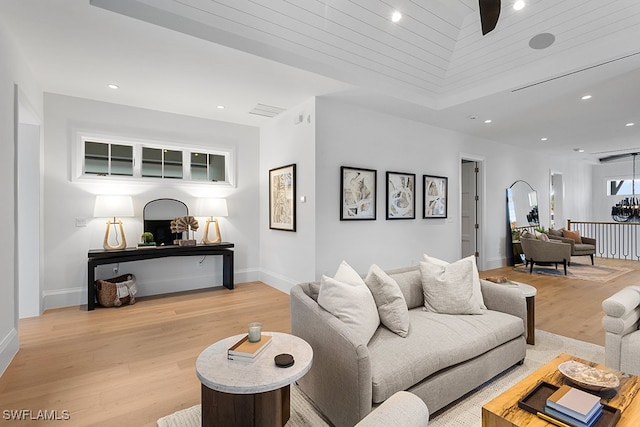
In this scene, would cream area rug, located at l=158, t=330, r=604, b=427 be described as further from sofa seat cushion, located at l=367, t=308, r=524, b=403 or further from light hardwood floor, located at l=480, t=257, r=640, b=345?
light hardwood floor, located at l=480, t=257, r=640, b=345

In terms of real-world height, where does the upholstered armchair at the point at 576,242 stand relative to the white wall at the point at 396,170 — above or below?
below

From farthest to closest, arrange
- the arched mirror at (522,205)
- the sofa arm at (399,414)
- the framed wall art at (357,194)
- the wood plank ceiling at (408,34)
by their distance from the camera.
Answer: the arched mirror at (522,205) < the framed wall art at (357,194) < the wood plank ceiling at (408,34) < the sofa arm at (399,414)

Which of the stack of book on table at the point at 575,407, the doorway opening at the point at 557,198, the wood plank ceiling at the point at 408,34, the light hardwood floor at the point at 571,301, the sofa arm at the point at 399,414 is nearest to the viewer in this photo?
the sofa arm at the point at 399,414

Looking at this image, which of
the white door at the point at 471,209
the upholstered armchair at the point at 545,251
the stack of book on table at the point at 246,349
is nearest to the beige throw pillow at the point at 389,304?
the stack of book on table at the point at 246,349

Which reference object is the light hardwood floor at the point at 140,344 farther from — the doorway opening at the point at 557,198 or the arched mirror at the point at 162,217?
the doorway opening at the point at 557,198

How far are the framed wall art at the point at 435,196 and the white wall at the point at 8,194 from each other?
5.25 metres

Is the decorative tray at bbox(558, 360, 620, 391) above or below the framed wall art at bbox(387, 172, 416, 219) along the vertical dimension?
below

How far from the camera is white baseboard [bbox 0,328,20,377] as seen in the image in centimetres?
254

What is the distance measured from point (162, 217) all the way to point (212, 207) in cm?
74

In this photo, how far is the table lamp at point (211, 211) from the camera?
200 inches

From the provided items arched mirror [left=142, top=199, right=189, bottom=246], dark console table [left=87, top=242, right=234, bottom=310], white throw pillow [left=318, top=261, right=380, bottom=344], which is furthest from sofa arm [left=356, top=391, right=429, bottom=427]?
arched mirror [left=142, top=199, right=189, bottom=246]

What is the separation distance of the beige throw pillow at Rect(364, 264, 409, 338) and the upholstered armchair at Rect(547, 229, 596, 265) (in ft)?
22.1

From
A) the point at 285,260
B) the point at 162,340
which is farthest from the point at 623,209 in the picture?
the point at 162,340

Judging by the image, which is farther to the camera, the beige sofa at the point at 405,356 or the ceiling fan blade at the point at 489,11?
Result: the ceiling fan blade at the point at 489,11
